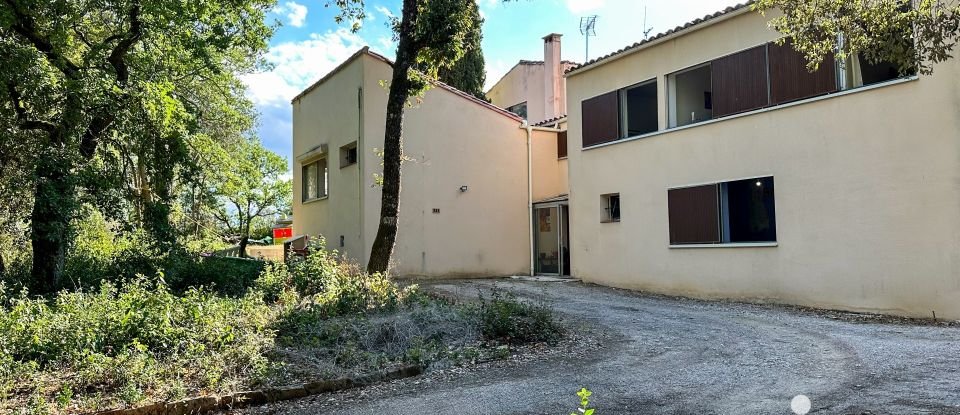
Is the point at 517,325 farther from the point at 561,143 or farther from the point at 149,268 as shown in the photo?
the point at 561,143

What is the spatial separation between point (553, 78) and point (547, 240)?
8.07m

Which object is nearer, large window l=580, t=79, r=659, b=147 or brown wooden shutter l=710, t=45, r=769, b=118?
brown wooden shutter l=710, t=45, r=769, b=118

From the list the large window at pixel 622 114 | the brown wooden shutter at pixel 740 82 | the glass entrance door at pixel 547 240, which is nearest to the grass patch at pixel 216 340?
the brown wooden shutter at pixel 740 82

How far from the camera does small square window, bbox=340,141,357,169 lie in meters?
16.5

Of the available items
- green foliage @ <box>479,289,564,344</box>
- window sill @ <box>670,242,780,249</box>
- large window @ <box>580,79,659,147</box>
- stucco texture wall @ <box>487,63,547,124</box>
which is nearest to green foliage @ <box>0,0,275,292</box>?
green foliage @ <box>479,289,564,344</box>

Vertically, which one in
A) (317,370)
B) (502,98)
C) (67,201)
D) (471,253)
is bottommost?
(317,370)

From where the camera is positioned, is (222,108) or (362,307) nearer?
(362,307)

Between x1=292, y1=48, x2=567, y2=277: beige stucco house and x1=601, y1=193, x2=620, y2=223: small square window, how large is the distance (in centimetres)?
380

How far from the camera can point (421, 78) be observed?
1084 centimetres

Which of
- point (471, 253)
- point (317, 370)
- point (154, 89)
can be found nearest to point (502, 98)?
point (471, 253)

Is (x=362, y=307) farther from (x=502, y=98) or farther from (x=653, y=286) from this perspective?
(x=502, y=98)

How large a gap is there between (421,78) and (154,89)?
4.48 m

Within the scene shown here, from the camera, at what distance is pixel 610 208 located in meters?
14.6

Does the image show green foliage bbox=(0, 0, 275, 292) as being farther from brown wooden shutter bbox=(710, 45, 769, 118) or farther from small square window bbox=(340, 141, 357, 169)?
brown wooden shutter bbox=(710, 45, 769, 118)
